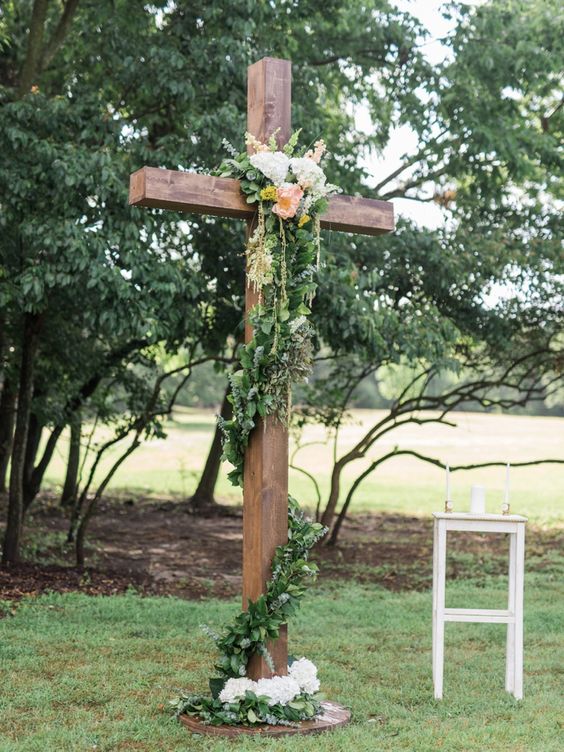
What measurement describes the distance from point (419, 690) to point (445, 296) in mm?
5847

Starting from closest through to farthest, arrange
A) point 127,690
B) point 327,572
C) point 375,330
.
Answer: point 127,690 < point 375,330 < point 327,572

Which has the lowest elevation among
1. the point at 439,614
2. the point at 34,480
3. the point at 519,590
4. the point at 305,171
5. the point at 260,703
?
the point at 260,703

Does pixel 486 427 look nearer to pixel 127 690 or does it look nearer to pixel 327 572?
pixel 327 572

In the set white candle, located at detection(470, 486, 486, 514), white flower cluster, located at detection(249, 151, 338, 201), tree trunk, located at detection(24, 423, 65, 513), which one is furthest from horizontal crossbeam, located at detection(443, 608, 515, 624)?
tree trunk, located at detection(24, 423, 65, 513)

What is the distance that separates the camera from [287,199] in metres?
4.71

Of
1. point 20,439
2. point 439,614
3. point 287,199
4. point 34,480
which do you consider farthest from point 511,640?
point 34,480

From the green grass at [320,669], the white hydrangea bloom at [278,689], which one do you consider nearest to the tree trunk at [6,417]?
the green grass at [320,669]

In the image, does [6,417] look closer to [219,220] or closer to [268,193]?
[219,220]

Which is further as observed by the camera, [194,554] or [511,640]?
[194,554]

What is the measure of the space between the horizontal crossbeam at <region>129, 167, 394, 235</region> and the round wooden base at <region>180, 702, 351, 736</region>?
2414 millimetres

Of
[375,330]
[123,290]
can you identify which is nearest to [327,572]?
[375,330]

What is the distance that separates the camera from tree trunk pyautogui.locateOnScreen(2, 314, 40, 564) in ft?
29.3

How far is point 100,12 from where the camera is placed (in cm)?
927

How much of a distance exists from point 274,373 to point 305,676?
147cm
